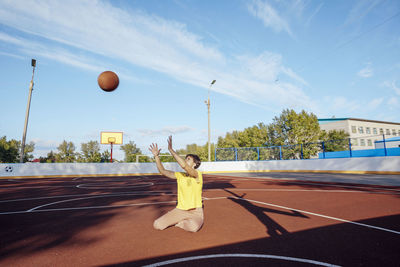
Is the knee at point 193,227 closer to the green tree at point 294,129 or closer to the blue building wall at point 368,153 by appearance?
the blue building wall at point 368,153

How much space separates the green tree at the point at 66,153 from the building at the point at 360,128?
72541 mm

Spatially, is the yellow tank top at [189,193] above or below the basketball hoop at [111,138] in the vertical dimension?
below

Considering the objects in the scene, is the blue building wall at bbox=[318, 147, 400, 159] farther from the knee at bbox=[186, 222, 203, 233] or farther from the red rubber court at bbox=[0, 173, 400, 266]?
the knee at bbox=[186, 222, 203, 233]

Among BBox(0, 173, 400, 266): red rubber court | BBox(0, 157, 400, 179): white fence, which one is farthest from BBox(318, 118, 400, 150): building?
BBox(0, 173, 400, 266): red rubber court

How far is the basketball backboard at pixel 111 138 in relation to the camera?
3384 centimetres

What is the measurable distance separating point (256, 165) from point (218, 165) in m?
4.60

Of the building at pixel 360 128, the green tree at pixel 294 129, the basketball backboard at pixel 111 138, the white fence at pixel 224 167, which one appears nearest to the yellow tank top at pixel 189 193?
the white fence at pixel 224 167

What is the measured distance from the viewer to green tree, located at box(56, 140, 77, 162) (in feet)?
228

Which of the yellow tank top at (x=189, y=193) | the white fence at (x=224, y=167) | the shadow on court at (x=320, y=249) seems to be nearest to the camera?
the shadow on court at (x=320, y=249)

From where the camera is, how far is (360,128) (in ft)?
184

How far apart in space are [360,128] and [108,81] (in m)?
63.7

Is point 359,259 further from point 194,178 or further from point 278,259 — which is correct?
point 194,178

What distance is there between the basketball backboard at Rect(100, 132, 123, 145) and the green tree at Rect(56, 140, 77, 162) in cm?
4395

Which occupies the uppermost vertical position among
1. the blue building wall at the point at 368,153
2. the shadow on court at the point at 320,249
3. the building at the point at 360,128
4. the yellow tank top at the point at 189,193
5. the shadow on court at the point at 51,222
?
the building at the point at 360,128
